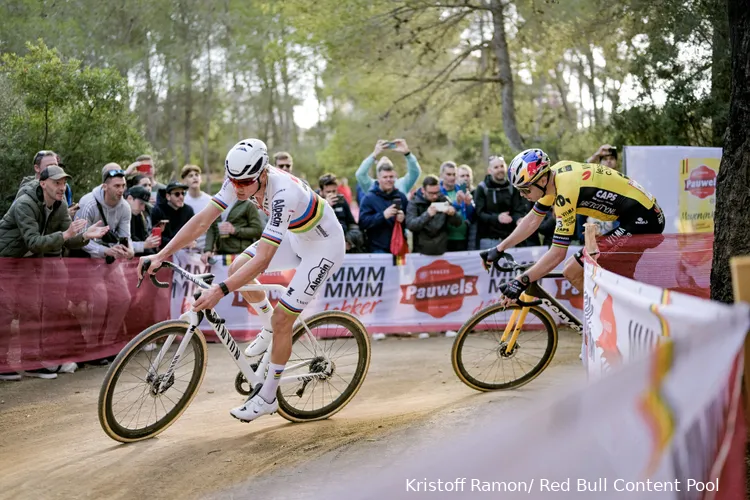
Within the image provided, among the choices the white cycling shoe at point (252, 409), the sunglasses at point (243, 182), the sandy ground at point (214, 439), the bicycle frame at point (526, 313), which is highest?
the sunglasses at point (243, 182)

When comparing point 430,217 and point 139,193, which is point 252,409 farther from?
point 430,217

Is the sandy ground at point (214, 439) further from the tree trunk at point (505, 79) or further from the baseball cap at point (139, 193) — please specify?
the tree trunk at point (505, 79)

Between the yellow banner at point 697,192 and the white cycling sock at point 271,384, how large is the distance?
7.34 m

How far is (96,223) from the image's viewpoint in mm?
8141

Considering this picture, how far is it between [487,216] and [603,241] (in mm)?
4524

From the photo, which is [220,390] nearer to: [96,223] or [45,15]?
[96,223]

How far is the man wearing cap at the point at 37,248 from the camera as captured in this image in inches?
307

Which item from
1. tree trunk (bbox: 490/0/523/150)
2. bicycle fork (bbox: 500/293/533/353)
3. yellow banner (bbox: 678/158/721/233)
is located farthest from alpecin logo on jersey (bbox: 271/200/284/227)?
tree trunk (bbox: 490/0/523/150)

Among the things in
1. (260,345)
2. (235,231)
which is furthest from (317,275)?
(235,231)

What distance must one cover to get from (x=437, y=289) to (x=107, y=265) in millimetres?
4693

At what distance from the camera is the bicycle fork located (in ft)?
23.3

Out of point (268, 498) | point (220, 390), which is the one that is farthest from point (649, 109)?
point (268, 498)

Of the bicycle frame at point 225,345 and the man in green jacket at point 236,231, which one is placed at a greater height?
the man in green jacket at point 236,231

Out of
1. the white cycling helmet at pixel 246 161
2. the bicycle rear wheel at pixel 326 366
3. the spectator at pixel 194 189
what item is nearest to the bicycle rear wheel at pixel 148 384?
the bicycle rear wheel at pixel 326 366
